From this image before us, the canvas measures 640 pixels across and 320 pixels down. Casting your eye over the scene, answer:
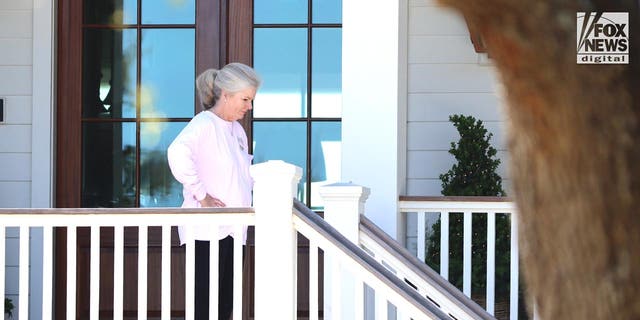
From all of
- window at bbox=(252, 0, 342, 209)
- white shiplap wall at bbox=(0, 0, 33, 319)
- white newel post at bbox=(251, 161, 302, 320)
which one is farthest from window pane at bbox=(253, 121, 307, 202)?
white newel post at bbox=(251, 161, 302, 320)

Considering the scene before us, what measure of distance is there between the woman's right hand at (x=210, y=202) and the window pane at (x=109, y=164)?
1.77 metres

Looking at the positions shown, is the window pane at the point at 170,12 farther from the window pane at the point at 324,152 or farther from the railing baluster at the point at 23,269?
the railing baluster at the point at 23,269

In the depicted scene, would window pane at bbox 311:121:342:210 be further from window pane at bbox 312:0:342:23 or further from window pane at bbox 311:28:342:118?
window pane at bbox 312:0:342:23

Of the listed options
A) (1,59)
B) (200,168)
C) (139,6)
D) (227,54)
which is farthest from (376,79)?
(1,59)

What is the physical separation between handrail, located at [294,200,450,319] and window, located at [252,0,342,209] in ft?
7.62

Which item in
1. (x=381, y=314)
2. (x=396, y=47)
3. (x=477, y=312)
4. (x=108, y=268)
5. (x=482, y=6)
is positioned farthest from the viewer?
(x=108, y=268)

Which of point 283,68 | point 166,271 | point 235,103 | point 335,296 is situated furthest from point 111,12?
point 335,296

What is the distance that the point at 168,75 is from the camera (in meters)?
5.91

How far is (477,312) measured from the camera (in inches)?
157

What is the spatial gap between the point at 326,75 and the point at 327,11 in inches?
13.5

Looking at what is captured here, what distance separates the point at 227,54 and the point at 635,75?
4.74 m

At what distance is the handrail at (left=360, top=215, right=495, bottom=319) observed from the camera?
4.01 metres

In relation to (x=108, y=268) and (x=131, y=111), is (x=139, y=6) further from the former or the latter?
(x=108, y=268)

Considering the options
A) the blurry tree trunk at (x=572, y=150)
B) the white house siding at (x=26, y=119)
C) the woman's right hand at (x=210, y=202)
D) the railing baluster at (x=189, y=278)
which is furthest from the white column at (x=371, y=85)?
the blurry tree trunk at (x=572, y=150)
